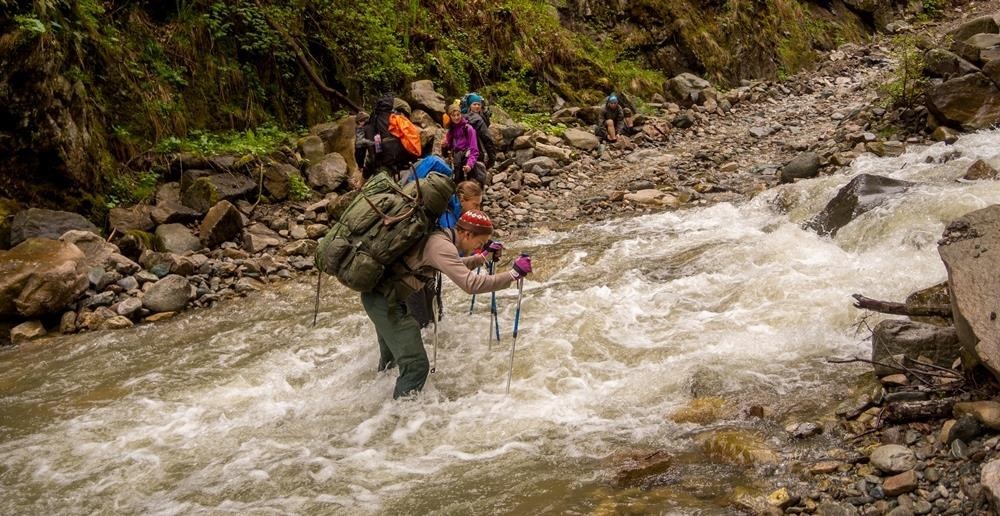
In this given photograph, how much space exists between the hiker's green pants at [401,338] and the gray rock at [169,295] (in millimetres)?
4960

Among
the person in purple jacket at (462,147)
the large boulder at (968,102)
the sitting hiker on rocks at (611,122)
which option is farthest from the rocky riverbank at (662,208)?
the person in purple jacket at (462,147)

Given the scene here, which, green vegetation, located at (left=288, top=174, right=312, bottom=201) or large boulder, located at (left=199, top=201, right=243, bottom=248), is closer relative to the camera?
large boulder, located at (left=199, top=201, right=243, bottom=248)

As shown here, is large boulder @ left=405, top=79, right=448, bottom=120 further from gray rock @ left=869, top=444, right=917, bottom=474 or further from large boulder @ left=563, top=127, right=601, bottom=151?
gray rock @ left=869, top=444, right=917, bottom=474

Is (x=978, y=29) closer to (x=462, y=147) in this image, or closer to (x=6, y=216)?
(x=462, y=147)

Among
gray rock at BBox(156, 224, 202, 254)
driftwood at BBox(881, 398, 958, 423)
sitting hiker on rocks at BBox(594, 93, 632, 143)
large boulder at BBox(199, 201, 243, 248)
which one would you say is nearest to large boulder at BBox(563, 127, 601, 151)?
sitting hiker on rocks at BBox(594, 93, 632, 143)

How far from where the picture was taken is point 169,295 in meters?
9.73

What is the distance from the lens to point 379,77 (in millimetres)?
16797

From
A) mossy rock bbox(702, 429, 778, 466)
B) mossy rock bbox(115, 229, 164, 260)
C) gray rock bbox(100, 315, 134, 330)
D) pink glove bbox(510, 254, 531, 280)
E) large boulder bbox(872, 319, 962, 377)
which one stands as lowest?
gray rock bbox(100, 315, 134, 330)

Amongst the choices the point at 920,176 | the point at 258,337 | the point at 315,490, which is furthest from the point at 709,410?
the point at 920,176

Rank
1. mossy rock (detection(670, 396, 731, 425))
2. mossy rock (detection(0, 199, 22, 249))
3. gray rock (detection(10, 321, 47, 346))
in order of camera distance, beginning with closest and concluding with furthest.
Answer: mossy rock (detection(670, 396, 731, 425)), gray rock (detection(10, 321, 47, 346)), mossy rock (detection(0, 199, 22, 249))

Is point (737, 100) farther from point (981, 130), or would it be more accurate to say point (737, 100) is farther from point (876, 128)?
point (981, 130)

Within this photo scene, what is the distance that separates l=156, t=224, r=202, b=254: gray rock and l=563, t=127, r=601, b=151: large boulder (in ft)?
30.5

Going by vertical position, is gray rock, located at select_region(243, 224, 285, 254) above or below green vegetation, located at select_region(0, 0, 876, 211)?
below

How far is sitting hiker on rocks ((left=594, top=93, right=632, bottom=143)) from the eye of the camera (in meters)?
17.7
